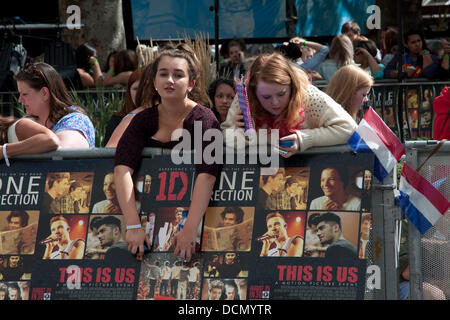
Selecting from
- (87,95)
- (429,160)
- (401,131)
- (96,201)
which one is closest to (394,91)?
(401,131)

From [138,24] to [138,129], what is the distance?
22.3ft

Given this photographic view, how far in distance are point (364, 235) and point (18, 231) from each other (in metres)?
2.01

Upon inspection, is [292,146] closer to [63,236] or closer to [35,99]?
[63,236]

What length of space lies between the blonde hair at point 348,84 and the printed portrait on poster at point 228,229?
1445 mm

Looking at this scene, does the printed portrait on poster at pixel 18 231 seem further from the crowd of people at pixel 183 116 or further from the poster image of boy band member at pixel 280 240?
the poster image of boy band member at pixel 280 240

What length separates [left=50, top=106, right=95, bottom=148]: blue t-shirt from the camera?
16.1ft

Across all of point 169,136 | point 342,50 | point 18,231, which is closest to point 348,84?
point 169,136

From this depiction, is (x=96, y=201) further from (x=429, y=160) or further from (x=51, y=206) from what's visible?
Answer: (x=429, y=160)

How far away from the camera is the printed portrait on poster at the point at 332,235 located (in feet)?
12.5

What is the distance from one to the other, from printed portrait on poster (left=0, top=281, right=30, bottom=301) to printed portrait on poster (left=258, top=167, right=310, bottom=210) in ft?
4.75

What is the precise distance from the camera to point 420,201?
159 inches

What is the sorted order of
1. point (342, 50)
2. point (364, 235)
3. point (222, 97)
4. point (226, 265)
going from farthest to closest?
point (342, 50) → point (222, 97) → point (226, 265) → point (364, 235)

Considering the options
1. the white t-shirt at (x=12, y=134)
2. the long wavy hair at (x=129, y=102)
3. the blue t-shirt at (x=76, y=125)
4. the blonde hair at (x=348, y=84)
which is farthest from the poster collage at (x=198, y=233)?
the long wavy hair at (x=129, y=102)

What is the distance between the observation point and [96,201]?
13.7 ft
